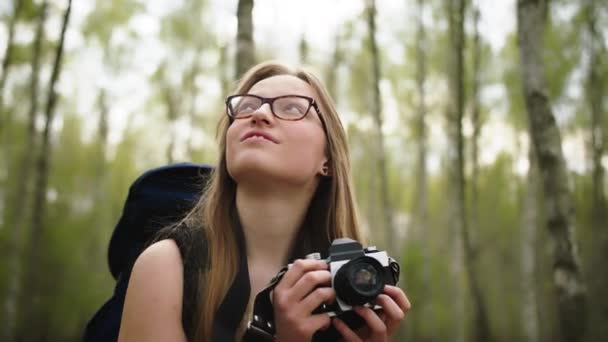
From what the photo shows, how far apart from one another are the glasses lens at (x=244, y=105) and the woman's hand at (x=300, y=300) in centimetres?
65

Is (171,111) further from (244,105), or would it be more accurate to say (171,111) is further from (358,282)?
(358,282)

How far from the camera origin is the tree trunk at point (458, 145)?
362 inches

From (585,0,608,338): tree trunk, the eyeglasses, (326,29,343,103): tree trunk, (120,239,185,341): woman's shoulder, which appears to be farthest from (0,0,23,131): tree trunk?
(585,0,608,338): tree trunk

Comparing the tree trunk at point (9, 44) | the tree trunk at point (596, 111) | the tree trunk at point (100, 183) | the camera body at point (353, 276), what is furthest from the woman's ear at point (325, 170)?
the tree trunk at point (100, 183)

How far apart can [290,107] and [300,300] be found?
72cm

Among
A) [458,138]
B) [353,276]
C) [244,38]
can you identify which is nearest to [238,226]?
[353,276]

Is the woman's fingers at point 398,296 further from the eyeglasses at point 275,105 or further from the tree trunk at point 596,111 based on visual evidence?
the tree trunk at point 596,111

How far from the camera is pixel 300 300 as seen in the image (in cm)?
151

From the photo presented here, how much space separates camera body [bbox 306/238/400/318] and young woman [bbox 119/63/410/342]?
0.03 meters

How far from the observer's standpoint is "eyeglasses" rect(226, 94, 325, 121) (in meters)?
1.85

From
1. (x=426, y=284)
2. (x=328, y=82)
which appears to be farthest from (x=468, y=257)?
(x=328, y=82)

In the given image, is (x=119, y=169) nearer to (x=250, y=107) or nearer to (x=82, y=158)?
(x=82, y=158)

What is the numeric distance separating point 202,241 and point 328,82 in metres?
15.3

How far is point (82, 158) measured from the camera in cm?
2098
